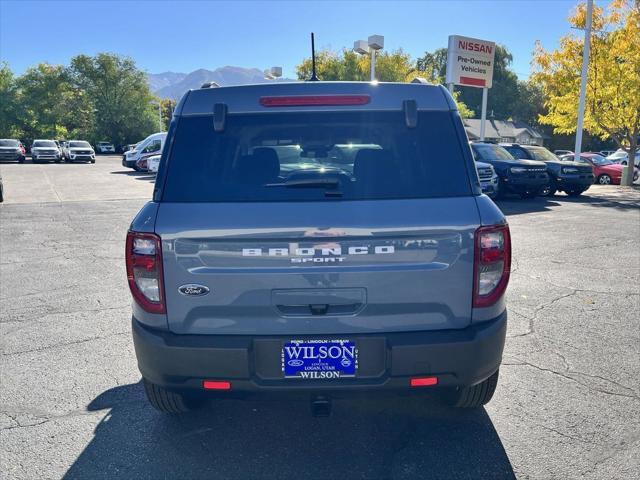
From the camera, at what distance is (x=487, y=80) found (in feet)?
80.0

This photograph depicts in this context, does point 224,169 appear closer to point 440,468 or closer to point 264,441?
point 264,441

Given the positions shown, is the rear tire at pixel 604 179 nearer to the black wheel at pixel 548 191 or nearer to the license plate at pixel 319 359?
the black wheel at pixel 548 191

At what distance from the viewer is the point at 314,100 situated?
2.78 meters

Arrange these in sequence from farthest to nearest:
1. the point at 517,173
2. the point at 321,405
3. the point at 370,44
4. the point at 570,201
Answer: the point at 370,44 < the point at 570,201 < the point at 517,173 < the point at 321,405

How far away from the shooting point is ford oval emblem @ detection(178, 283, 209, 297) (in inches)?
100

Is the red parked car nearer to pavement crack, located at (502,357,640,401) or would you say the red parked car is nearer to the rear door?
pavement crack, located at (502,357,640,401)

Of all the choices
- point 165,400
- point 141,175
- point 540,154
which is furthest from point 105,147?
point 165,400

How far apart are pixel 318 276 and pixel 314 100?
944 millimetres

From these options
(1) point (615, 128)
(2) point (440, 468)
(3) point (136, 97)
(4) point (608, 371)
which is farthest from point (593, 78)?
(3) point (136, 97)

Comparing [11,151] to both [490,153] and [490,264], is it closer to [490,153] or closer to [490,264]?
[490,153]

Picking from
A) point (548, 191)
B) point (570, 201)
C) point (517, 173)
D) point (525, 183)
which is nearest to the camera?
point (517, 173)

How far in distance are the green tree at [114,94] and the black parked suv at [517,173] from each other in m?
55.3

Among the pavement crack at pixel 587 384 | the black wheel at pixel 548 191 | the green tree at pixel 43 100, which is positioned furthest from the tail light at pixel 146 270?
the green tree at pixel 43 100

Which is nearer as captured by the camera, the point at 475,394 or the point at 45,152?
the point at 475,394
